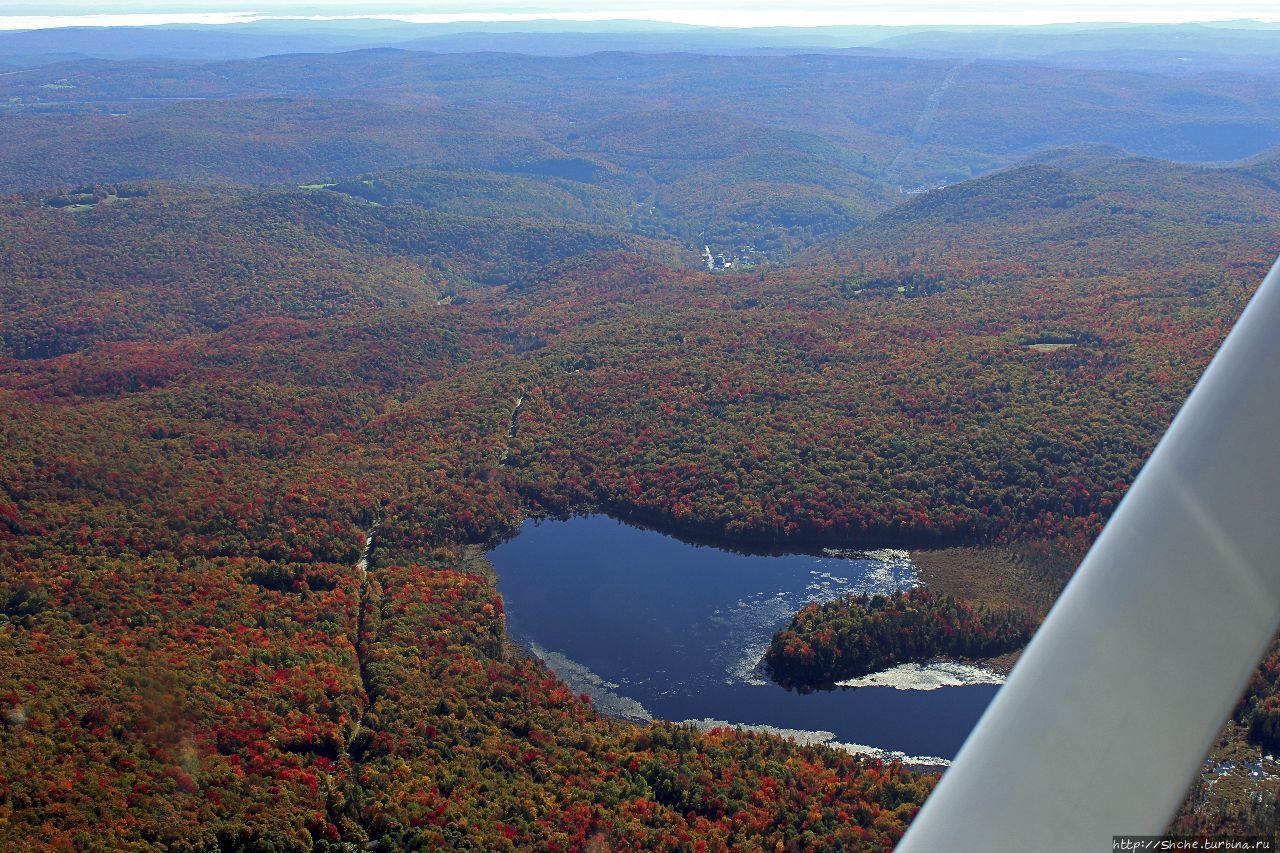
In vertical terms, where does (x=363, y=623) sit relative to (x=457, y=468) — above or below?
below

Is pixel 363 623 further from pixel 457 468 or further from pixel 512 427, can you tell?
pixel 512 427

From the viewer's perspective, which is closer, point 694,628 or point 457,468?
point 694,628

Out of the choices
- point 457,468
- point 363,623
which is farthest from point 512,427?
point 363,623

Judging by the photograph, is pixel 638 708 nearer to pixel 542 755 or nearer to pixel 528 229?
pixel 542 755

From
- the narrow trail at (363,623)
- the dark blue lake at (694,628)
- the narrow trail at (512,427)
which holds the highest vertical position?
the narrow trail at (512,427)

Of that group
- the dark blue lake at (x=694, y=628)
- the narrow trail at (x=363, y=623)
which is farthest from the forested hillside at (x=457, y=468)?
the dark blue lake at (x=694, y=628)

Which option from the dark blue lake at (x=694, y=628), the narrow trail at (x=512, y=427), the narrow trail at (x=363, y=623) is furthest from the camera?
the narrow trail at (x=512, y=427)

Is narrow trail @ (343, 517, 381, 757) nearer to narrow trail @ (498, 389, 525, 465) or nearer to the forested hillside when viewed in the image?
the forested hillside

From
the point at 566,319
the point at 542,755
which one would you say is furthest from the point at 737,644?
the point at 566,319

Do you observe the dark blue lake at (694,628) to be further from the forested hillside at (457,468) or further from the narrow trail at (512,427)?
the narrow trail at (512,427)
